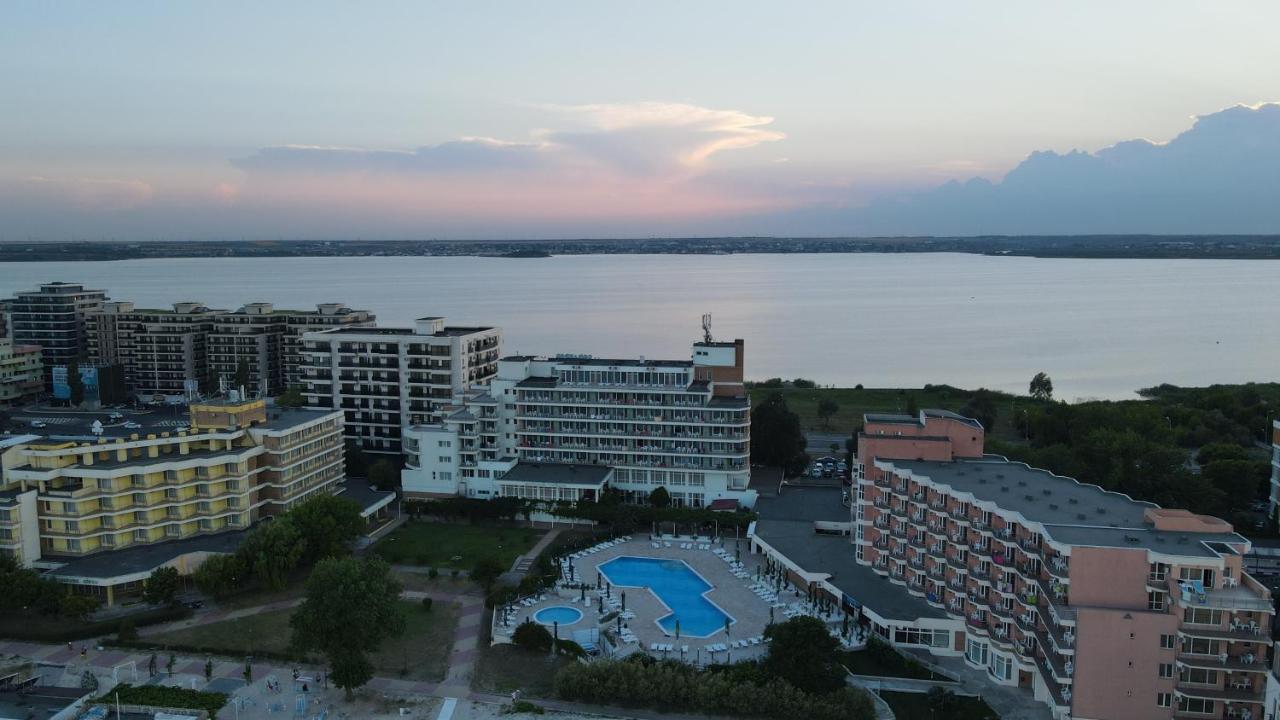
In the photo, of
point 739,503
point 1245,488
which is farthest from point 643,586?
point 1245,488

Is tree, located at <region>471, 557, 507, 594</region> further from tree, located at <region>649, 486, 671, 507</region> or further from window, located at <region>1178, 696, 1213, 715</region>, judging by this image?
window, located at <region>1178, 696, 1213, 715</region>

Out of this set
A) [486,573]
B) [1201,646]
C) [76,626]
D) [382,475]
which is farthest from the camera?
[382,475]

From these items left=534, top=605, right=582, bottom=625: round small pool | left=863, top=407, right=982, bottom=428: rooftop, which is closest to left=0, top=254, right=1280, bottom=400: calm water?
left=863, top=407, right=982, bottom=428: rooftop

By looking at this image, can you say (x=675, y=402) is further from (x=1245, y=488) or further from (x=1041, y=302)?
(x=1041, y=302)

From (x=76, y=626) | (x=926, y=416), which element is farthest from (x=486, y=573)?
(x=926, y=416)

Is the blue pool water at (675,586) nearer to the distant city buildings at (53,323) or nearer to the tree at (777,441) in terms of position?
the tree at (777,441)

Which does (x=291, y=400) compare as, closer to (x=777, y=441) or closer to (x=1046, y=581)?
(x=777, y=441)
